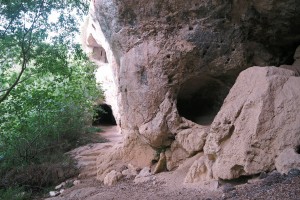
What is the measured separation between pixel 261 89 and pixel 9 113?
6.28 m

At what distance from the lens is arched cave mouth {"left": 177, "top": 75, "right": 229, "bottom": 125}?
22.9 ft

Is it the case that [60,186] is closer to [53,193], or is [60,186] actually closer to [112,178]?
[53,193]

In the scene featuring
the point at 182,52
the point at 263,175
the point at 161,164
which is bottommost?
the point at 161,164

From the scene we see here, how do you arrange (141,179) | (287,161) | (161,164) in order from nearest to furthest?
(287,161), (141,179), (161,164)

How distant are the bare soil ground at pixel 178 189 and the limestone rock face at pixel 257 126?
0.24 metres

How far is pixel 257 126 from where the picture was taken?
402 cm

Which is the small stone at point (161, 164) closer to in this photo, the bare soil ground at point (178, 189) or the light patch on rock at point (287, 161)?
the bare soil ground at point (178, 189)

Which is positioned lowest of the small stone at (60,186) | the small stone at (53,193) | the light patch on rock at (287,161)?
the small stone at (53,193)

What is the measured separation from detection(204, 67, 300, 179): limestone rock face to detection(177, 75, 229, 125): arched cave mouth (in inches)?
88.5

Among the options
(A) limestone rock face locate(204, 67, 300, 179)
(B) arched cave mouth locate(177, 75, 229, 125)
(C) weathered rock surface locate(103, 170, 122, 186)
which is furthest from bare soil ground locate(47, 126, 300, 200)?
(B) arched cave mouth locate(177, 75, 229, 125)

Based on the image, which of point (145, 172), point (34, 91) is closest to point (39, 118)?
point (34, 91)

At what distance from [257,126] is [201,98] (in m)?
3.49

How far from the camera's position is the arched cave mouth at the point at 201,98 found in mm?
6965

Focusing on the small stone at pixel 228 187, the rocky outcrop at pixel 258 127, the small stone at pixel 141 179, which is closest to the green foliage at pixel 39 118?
the small stone at pixel 141 179
